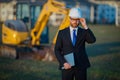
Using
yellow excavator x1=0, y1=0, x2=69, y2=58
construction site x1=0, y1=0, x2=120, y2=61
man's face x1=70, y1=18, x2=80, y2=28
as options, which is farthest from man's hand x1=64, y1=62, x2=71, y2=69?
yellow excavator x1=0, y1=0, x2=69, y2=58

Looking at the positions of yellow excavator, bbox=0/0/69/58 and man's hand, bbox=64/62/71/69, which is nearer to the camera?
man's hand, bbox=64/62/71/69

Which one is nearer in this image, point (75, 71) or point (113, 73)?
point (75, 71)

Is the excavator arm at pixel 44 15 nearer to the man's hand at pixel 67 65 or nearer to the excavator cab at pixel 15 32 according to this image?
the excavator cab at pixel 15 32

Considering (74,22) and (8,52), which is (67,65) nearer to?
(74,22)

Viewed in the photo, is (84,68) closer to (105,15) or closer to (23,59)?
(23,59)

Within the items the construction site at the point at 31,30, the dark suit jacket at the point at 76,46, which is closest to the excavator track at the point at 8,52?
the construction site at the point at 31,30

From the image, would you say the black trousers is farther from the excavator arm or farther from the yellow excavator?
the yellow excavator

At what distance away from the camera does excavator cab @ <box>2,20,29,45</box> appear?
23737mm

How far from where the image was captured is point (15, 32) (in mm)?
23766

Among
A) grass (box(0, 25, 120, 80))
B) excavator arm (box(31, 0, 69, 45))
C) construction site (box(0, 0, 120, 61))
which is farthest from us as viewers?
excavator arm (box(31, 0, 69, 45))

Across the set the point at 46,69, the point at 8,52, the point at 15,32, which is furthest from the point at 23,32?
the point at 46,69

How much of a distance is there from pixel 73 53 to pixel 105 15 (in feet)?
163

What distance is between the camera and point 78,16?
804cm

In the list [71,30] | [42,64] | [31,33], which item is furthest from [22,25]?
[71,30]
